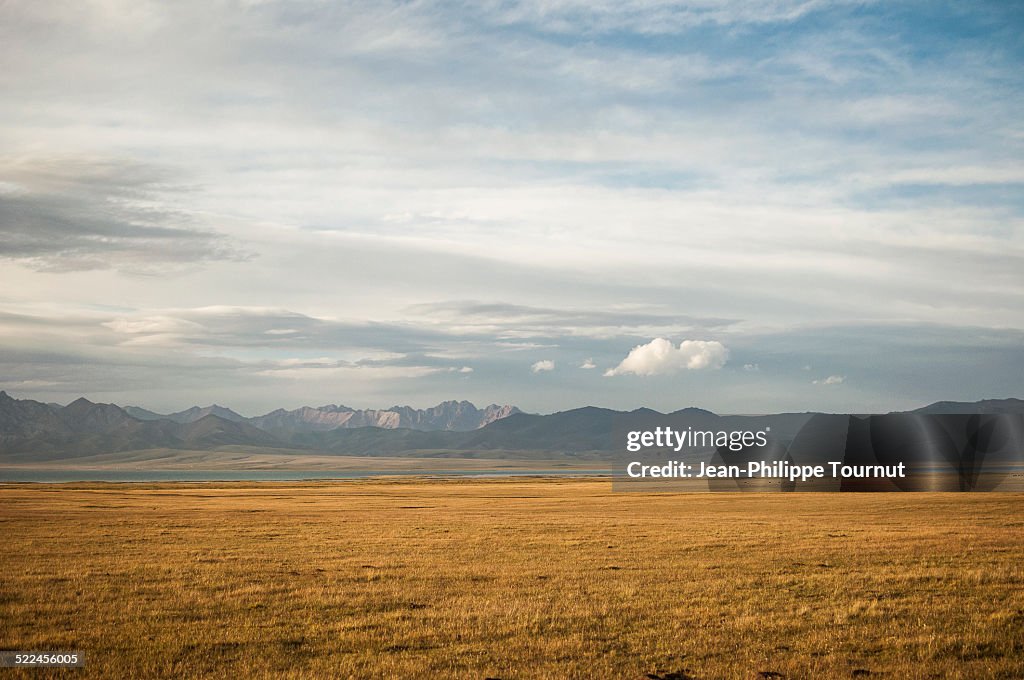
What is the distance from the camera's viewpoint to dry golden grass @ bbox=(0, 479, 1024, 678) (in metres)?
15.0

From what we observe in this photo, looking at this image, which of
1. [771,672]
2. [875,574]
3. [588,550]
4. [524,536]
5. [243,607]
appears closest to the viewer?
[771,672]

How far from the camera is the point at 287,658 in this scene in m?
15.3

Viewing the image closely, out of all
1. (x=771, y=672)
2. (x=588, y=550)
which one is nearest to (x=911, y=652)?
(x=771, y=672)

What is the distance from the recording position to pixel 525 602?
20688 mm

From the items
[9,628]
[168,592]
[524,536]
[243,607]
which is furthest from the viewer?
[524,536]

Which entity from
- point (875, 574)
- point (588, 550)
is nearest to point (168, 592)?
point (588, 550)

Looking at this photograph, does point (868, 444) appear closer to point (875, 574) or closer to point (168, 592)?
point (875, 574)

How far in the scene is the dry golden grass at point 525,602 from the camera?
15.0 metres

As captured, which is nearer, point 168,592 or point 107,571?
point 168,592

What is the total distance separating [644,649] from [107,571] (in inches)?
771

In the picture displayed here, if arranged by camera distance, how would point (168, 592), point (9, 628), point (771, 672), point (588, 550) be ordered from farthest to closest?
point (588, 550), point (168, 592), point (9, 628), point (771, 672)

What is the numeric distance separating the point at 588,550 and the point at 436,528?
14271mm

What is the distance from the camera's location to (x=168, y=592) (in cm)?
2247

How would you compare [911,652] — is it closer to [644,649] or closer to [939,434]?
[644,649]
